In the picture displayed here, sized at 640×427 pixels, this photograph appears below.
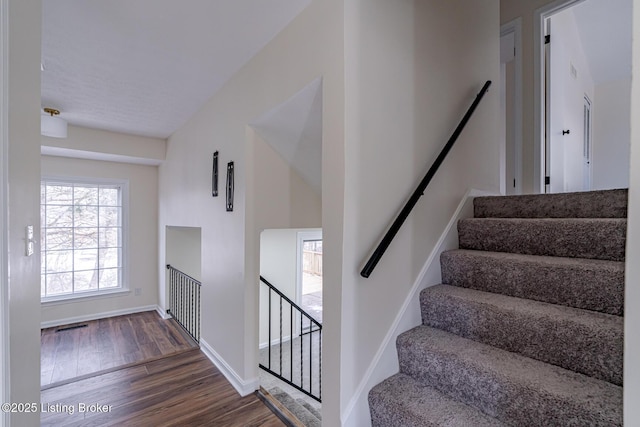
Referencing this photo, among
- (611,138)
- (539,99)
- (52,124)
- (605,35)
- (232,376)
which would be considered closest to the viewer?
(232,376)

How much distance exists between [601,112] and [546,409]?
200 inches

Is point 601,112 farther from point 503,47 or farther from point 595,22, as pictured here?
point 503,47

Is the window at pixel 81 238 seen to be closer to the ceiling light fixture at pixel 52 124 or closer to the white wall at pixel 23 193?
the ceiling light fixture at pixel 52 124

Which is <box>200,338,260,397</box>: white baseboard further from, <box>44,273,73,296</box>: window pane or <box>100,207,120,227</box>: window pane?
<box>100,207,120,227</box>: window pane

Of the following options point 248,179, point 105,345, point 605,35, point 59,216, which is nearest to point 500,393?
point 248,179

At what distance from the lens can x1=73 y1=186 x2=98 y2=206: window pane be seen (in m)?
4.30

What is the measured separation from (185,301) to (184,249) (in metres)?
0.96

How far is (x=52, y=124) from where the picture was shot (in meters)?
3.17

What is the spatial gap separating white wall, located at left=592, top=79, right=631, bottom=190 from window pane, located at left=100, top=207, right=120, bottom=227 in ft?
23.5

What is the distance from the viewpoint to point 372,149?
1.46 meters

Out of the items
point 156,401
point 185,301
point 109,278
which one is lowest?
point 156,401

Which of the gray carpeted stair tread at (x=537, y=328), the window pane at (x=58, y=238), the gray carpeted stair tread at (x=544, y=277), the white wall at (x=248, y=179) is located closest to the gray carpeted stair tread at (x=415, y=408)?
the white wall at (x=248, y=179)

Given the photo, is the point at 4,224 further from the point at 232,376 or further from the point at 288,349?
the point at 288,349

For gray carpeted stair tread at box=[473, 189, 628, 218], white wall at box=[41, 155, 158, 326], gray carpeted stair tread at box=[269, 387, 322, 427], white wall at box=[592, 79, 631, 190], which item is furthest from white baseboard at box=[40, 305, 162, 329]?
white wall at box=[592, 79, 631, 190]
